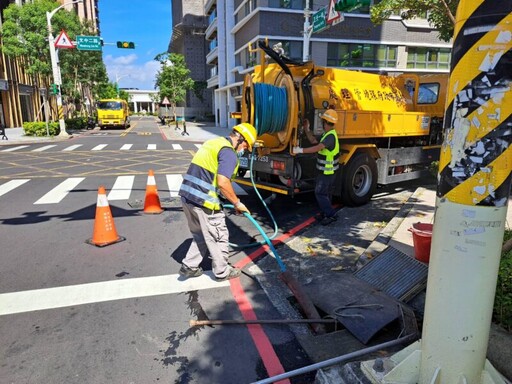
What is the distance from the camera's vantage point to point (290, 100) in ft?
20.0

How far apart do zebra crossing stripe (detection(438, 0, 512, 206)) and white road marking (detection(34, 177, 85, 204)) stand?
26.7 feet

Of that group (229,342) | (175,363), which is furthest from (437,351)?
(175,363)

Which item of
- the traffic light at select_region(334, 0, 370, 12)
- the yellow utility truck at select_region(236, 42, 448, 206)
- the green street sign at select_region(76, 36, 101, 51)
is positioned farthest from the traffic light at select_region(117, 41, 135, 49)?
the yellow utility truck at select_region(236, 42, 448, 206)

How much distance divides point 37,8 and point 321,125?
85.7 feet

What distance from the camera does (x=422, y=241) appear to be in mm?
4074

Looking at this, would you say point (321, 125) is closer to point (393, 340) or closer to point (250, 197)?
point (250, 197)

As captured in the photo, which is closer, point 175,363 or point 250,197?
point 175,363

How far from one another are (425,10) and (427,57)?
29463 millimetres

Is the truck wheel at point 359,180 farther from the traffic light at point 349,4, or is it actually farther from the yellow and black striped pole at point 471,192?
the yellow and black striped pole at point 471,192

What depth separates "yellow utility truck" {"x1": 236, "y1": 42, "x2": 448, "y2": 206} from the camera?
20.0 feet

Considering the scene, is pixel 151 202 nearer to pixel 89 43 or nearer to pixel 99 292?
pixel 99 292

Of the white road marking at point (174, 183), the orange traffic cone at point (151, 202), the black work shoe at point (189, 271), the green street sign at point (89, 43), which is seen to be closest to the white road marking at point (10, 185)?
the white road marking at point (174, 183)

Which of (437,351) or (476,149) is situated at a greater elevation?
(476,149)

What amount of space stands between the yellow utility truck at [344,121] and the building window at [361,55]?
22.6 m
